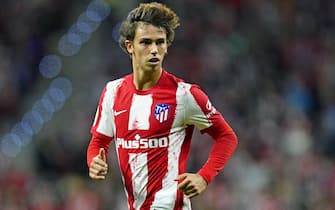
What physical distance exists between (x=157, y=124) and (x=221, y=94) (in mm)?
7073

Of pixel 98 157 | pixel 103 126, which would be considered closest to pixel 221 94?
pixel 103 126

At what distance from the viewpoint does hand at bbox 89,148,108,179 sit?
21.9 feet

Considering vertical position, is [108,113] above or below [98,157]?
above

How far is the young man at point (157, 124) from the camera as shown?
691 centimetres

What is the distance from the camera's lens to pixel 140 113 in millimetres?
6973

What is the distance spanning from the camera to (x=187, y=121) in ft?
22.9

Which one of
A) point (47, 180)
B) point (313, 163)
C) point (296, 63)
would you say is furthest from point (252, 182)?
point (296, 63)

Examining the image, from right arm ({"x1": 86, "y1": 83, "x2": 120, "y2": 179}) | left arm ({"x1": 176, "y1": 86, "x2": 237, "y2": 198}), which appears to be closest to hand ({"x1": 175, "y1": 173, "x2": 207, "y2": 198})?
left arm ({"x1": 176, "y1": 86, "x2": 237, "y2": 198})

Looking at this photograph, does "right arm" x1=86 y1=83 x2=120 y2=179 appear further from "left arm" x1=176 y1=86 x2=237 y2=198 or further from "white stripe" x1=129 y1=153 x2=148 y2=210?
"left arm" x1=176 y1=86 x2=237 y2=198

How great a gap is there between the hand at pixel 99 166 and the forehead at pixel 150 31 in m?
0.78

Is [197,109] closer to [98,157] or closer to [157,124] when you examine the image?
[157,124]

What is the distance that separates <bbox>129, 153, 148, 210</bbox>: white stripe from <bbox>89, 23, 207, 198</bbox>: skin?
228 millimetres

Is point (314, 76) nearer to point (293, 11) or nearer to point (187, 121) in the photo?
point (293, 11)

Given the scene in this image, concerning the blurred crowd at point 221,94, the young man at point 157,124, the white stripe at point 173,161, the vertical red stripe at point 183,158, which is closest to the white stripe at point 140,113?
the young man at point 157,124
